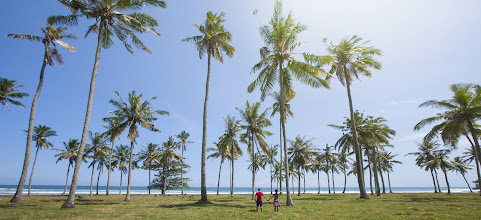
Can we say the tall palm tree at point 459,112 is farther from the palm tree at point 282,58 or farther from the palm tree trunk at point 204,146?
the palm tree trunk at point 204,146

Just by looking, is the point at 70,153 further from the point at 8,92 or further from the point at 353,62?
the point at 353,62

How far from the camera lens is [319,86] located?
60.9 ft

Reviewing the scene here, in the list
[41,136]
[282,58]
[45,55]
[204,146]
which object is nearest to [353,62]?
[282,58]

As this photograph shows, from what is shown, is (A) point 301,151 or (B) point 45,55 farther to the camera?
(A) point 301,151

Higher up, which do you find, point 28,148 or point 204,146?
point 204,146

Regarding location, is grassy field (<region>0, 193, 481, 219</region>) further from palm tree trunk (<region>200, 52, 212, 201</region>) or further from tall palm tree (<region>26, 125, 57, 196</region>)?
tall palm tree (<region>26, 125, 57, 196</region>)

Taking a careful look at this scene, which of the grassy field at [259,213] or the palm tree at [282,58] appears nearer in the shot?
the grassy field at [259,213]

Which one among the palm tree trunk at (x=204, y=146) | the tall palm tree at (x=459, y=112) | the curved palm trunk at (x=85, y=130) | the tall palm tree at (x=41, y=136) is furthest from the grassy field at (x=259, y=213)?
the tall palm tree at (x=41, y=136)

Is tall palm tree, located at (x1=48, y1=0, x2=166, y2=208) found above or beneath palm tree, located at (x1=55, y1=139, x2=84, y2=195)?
above

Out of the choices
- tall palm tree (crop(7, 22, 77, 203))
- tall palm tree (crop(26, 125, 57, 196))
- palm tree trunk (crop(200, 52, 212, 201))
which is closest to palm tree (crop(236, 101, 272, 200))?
palm tree trunk (crop(200, 52, 212, 201))

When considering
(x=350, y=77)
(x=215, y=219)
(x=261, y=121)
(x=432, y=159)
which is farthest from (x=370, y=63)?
(x=432, y=159)

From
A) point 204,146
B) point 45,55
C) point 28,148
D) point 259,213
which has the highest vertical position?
point 45,55

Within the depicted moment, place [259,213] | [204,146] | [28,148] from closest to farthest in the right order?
[259,213] → [28,148] → [204,146]

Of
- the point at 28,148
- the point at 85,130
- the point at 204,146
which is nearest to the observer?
the point at 85,130
